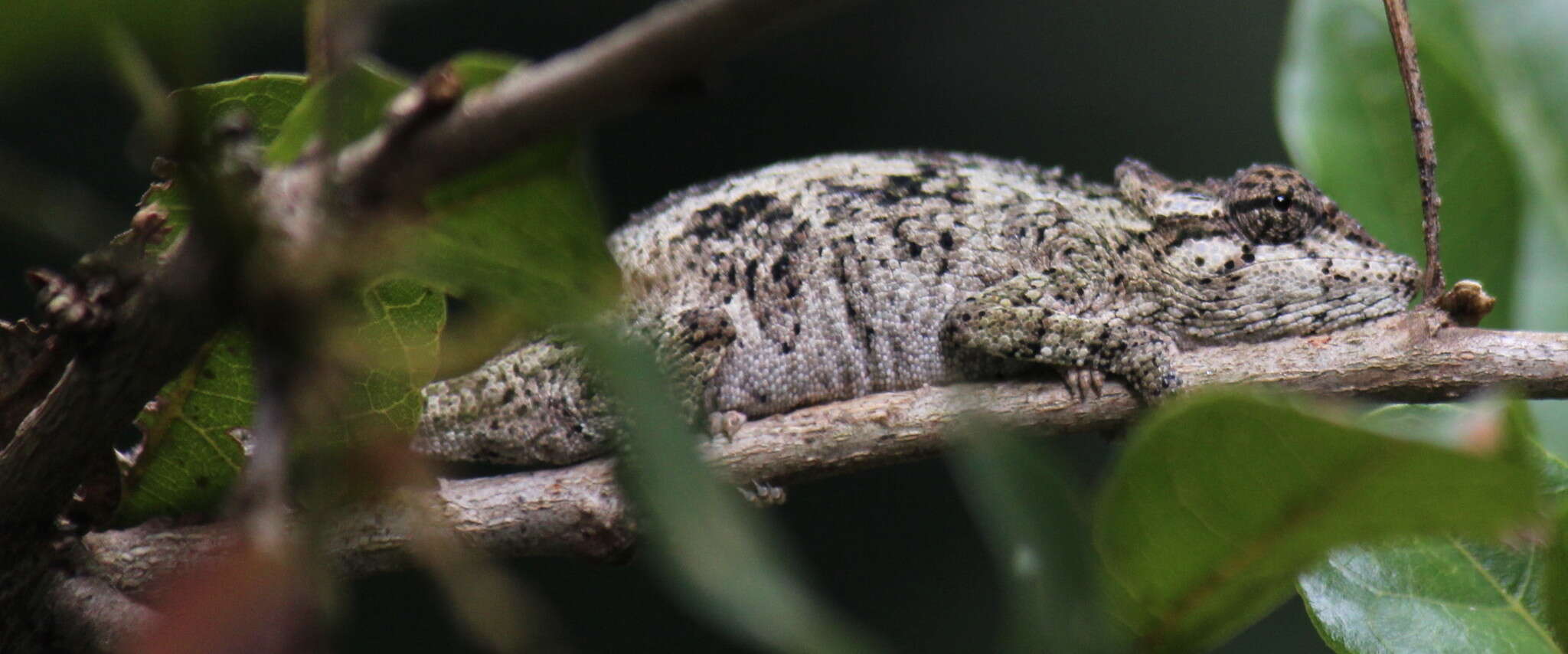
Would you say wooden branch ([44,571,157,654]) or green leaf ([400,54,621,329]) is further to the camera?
wooden branch ([44,571,157,654])

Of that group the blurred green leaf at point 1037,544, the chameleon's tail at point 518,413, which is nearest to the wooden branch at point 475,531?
the chameleon's tail at point 518,413

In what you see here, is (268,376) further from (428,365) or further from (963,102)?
(963,102)

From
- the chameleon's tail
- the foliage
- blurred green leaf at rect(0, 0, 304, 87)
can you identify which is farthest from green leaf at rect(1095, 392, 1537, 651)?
the chameleon's tail

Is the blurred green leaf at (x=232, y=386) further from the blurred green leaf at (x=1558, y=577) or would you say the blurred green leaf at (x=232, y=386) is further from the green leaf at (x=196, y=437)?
the blurred green leaf at (x=1558, y=577)

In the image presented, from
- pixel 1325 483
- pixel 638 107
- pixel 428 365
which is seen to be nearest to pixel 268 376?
pixel 638 107

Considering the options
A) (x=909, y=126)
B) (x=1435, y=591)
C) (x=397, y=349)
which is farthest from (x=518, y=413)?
(x=909, y=126)

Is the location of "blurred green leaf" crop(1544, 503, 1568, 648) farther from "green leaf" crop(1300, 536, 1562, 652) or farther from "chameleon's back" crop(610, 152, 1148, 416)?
"chameleon's back" crop(610, 152, 1148, 416)

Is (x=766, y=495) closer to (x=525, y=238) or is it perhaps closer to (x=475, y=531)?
(x=475, y=531)
